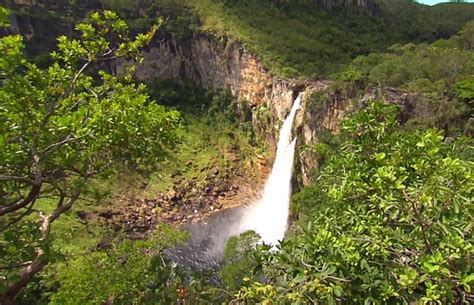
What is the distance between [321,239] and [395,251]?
736mm

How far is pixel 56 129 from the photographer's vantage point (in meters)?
5.90

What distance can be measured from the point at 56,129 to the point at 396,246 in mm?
4899

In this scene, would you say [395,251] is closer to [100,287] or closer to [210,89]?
[100,287]

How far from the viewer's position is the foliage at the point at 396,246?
11.9 ft

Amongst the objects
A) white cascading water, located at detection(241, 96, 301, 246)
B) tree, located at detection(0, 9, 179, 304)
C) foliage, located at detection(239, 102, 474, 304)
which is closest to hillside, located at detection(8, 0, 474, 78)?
white cascading water, located at detection(241, 96, 301, 246)

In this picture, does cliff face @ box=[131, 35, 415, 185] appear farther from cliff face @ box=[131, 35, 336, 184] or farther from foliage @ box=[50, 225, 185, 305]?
foliage @ box=[50, 225, 185, 305]

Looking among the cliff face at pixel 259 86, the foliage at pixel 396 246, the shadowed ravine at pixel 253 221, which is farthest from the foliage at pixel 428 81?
the foliage at pixel 396 246

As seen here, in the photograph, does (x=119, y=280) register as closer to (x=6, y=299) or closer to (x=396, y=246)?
(x=6, y=299)

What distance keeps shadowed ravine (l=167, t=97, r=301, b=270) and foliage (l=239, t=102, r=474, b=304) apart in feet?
75.0

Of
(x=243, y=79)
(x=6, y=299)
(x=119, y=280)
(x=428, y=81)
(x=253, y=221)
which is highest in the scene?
(x=6, y=299)

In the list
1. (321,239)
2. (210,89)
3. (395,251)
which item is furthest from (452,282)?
(210,89)

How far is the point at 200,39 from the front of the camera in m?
46.5

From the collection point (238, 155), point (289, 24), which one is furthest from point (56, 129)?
point (289, 24)

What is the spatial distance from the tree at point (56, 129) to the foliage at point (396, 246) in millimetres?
3102
